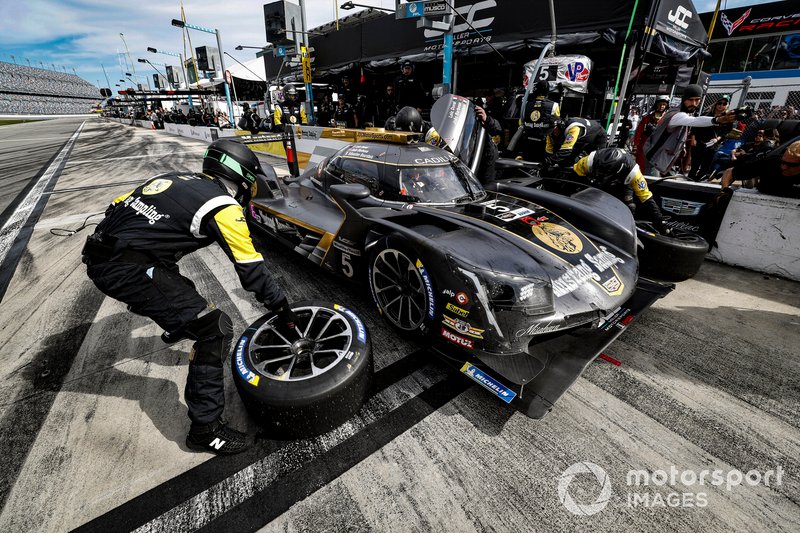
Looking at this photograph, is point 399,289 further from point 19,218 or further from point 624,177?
point 19,218

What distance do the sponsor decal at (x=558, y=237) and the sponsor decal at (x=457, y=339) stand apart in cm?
111

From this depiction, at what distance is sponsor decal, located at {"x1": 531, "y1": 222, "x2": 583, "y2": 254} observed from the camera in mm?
2729

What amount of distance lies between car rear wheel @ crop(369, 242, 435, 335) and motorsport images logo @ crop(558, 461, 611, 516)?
3.63 ft

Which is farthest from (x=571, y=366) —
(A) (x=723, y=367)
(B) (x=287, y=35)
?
(B) (x=287, y=35)

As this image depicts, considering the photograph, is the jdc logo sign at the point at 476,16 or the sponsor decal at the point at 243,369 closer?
the sponsor decal at the point at 243,369

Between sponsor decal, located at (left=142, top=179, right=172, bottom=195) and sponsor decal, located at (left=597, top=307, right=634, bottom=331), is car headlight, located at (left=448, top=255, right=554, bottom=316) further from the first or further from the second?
sponsor decal, located at (left=142, top=179, right=172, bottom=195)

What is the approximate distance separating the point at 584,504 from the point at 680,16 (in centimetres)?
1090

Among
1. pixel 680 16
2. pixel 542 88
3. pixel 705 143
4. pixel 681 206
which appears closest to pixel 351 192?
pixel 681 206

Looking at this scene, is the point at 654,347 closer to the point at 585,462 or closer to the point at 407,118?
the point at 585,462

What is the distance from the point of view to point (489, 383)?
2.03 meters

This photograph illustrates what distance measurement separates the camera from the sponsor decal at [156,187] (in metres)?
1.85

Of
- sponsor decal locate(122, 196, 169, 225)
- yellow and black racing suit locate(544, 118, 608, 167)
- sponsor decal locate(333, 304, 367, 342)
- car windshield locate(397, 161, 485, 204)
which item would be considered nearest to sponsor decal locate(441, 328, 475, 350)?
sponsor decal locate(333, 304, 367, 342)

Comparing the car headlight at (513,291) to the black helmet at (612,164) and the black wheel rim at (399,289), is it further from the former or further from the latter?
the black helmet at (612,164)

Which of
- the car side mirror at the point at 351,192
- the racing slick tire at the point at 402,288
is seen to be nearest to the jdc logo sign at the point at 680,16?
the car side mirror at the point at 351,192
